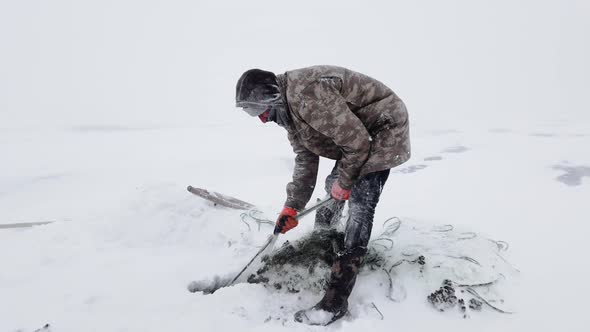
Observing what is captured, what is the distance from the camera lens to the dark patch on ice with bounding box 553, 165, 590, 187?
6.08m

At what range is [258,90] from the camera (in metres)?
Answer: 2.28

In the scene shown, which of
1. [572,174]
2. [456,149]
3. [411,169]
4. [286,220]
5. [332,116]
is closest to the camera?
[332,116]

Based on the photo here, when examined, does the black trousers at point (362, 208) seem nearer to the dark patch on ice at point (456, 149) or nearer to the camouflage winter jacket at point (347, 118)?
the camouflage winter jacket at point (347, 118)

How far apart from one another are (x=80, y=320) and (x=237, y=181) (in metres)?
5.96

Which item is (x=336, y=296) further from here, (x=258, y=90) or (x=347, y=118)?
(x=258, y=90)

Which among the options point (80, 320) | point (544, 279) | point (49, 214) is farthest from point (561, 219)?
point (49, 214)

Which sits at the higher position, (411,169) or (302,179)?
(302,179)

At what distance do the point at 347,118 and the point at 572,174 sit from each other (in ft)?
22.6

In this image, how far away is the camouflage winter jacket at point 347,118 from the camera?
7.11ft

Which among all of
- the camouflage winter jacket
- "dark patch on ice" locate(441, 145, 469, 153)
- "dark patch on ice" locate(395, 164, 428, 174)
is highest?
the camouflage winter jacket

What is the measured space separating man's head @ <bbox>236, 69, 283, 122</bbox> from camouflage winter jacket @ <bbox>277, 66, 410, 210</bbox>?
0.22 ft

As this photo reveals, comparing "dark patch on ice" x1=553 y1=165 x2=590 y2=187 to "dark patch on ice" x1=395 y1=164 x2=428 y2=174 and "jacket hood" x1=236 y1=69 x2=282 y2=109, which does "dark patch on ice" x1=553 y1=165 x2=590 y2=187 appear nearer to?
"dark patch on ice" x1=395 y1=164 x2=428 y2=174

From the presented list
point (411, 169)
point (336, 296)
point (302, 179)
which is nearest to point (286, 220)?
point (302, 179)

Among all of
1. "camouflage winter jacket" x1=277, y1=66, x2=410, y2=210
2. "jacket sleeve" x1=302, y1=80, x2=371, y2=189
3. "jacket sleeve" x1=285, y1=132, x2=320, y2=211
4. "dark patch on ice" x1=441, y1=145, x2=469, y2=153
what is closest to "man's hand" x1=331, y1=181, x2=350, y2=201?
"camouflage winter jacket" x1=277, y1=66, x2=410, y2=210
